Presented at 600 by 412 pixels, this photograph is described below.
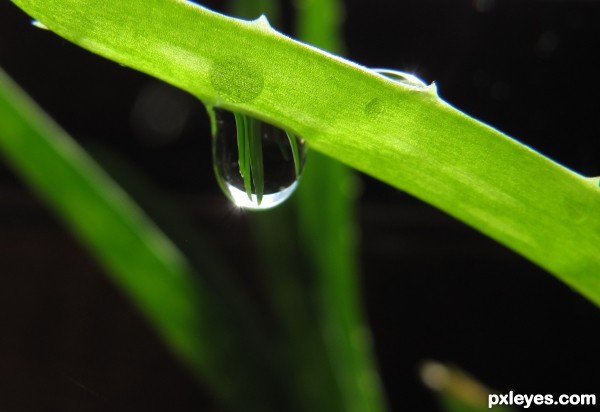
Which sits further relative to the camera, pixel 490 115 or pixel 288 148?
pixel 490 115

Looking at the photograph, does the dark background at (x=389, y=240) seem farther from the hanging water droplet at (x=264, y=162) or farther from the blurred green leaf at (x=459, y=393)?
the hanging water droplet at (x=264, y=162)

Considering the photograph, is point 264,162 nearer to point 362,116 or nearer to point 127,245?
point 362,116

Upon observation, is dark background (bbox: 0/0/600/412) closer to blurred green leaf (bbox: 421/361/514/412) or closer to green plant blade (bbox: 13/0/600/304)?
blurred green leaf (bbox: 421/361/514/412)

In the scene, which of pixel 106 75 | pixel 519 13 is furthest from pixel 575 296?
pixel 106 75

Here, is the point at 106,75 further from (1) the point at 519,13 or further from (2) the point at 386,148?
(2) the point at 386,148

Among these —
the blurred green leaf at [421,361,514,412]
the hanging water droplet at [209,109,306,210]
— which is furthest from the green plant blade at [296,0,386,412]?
the hanging water droplet at [209,109,306,210]
